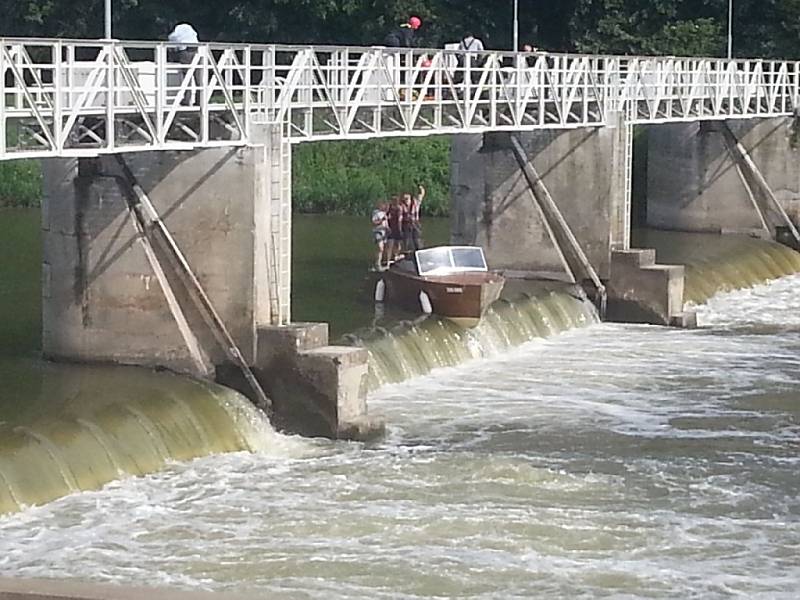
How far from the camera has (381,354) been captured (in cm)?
2766

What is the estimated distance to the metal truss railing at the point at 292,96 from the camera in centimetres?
2109

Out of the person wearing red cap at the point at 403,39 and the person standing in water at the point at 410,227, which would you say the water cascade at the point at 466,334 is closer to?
the person standing in water at the point at 410,227

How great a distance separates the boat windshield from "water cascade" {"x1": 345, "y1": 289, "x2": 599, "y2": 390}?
2.73ft

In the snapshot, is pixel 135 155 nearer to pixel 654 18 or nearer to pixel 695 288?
pixel 695 288

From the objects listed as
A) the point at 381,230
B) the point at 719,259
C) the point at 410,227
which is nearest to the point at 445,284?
the point at 381,230

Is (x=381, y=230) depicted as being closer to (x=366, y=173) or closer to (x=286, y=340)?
(x=286, y=340)

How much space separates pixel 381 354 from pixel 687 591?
36.4 ft

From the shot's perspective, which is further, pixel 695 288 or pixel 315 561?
pixel 695 288

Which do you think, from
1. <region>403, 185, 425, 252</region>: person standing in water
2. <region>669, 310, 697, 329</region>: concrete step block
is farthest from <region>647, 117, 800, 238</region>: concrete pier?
<region>403, 185, 425, 252</region>: person standing in water

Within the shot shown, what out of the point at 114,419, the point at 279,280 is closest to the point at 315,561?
the point at 114,419

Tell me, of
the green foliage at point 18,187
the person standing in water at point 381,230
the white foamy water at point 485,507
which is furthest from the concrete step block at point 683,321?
the green foliage at point 18,187

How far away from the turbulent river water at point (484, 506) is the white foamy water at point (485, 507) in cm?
3

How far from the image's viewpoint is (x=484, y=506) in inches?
793

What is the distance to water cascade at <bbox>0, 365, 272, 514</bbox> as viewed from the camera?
65.4 ft
